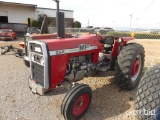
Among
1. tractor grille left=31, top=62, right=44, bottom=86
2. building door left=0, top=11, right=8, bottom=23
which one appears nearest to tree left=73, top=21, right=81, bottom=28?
building door left=0, top=11, right=8, bottom=23

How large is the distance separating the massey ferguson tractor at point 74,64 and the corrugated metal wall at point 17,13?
25.1 meters

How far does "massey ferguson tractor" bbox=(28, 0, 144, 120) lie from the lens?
9.74 feet

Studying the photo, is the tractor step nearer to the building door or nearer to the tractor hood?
the tractor hood

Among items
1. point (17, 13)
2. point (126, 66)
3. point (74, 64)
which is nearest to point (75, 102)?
point (74, 64)

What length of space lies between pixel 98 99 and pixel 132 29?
560 inches

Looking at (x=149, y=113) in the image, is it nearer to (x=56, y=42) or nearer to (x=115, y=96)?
(x=115, y=96)

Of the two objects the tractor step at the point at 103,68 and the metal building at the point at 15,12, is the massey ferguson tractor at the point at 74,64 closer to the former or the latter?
the tractor step at the point at 103,68

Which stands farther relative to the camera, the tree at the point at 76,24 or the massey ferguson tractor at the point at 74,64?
the tree at the point at 76,24

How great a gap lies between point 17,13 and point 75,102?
2670 centimetres

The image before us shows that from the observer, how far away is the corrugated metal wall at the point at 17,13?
26.2m

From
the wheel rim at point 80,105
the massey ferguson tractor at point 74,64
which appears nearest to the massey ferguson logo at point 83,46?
the massey ferguson tractor at point 74,64

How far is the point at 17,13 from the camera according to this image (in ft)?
87.6

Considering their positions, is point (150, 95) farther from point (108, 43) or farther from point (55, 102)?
point (108, 43)

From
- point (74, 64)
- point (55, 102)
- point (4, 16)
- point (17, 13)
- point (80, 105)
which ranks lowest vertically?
point (55, 102)
